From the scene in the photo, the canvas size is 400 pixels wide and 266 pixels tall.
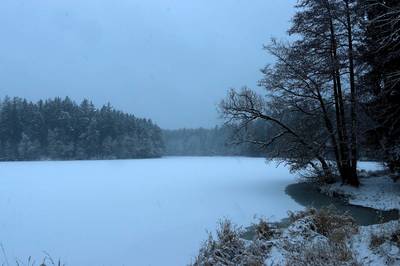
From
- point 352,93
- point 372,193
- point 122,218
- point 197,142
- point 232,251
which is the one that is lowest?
point 122,218

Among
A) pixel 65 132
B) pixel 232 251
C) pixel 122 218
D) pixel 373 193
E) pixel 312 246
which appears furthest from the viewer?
pixel 65 132

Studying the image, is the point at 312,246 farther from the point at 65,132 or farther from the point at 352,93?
the point at 65,132

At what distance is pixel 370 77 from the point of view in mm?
16078

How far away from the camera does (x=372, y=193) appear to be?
1627 centimetres

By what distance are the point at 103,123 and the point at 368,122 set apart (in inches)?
2741

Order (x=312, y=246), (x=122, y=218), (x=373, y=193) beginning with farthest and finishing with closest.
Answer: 1. (x=373, y=193)
2. (x=122, y=218)
3. (x=312, y=246)

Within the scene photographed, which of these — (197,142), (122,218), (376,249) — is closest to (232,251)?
(376,249)

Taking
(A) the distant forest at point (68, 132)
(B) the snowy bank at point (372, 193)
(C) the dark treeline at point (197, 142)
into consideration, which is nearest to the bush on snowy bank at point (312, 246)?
(B) the snowy bank at point (372, 193)

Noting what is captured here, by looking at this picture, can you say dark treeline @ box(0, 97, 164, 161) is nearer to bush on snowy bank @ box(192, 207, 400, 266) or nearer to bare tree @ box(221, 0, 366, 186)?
bare tree @ box(221, 0, 366, 186)

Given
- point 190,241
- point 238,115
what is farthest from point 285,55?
point 190,241

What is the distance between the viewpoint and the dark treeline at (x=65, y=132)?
230 ft

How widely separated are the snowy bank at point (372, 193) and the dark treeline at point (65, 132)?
2473 inches

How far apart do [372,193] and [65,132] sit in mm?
67369

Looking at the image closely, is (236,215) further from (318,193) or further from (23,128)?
(23,128)
